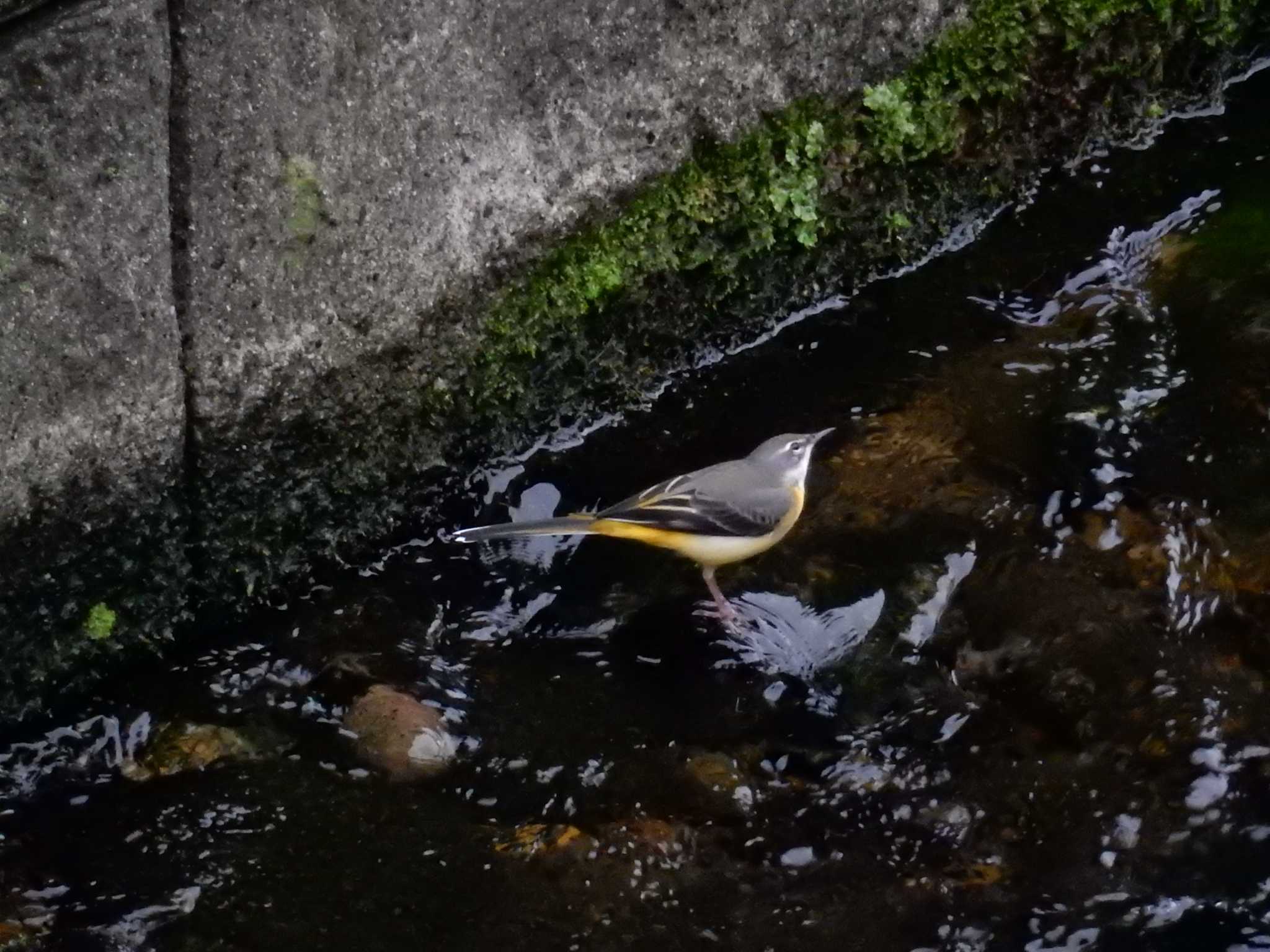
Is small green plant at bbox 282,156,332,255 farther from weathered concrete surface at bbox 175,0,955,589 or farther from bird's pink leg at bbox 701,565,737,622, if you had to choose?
bird's pink leg at bbox 701,565,737,622

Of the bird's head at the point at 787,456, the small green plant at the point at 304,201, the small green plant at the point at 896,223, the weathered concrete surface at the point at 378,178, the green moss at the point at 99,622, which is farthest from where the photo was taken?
the small green plant at the point at 896,223

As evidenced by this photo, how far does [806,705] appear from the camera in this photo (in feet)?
17.4

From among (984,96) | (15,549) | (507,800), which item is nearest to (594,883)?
(507,800)

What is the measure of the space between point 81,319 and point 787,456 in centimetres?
296

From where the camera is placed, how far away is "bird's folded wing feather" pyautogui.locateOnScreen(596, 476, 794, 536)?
18.5 ft

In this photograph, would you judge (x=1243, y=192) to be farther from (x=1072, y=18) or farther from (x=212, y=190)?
(x=212, y=190)

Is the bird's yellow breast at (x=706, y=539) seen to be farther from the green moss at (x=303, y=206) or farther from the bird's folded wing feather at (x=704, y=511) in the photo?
the green moss at (x=303, y=206)

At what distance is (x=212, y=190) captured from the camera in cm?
473

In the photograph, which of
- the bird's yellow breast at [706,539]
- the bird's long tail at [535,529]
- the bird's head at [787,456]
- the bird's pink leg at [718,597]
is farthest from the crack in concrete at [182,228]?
the bird's head at [787,456]

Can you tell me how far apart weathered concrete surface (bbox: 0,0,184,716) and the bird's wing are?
6.17 ft

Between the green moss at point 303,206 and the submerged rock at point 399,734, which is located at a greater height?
the green moss at point 303,206

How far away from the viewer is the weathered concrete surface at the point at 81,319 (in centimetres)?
423

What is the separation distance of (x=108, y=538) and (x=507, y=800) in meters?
1.77

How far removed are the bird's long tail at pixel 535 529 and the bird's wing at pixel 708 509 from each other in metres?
0.08
